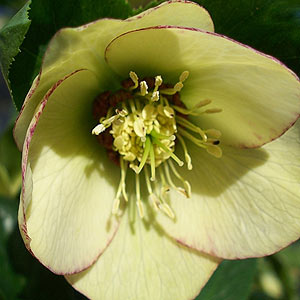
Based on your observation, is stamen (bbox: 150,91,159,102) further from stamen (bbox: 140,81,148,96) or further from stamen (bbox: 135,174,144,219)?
stamen (bbox: 135,174,144,219)

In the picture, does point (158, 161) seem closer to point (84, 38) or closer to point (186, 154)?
point (186, 154)

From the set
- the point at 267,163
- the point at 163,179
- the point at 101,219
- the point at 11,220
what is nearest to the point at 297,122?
the point at 267,163

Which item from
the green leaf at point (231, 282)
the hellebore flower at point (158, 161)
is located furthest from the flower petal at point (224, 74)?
the green leaf at point (231, 282)

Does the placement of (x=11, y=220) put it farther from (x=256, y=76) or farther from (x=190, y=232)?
(x=256, y=76)

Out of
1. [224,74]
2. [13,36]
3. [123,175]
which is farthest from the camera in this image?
[123,175]

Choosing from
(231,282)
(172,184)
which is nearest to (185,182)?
(172,184)

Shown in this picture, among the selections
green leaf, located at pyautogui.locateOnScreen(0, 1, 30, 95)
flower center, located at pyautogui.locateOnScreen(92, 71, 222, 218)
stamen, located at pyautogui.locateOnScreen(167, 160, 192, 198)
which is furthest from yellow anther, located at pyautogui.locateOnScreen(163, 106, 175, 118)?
green leaf, located at pyautogui.locateOnScreen(0, 1, 30, 95)
